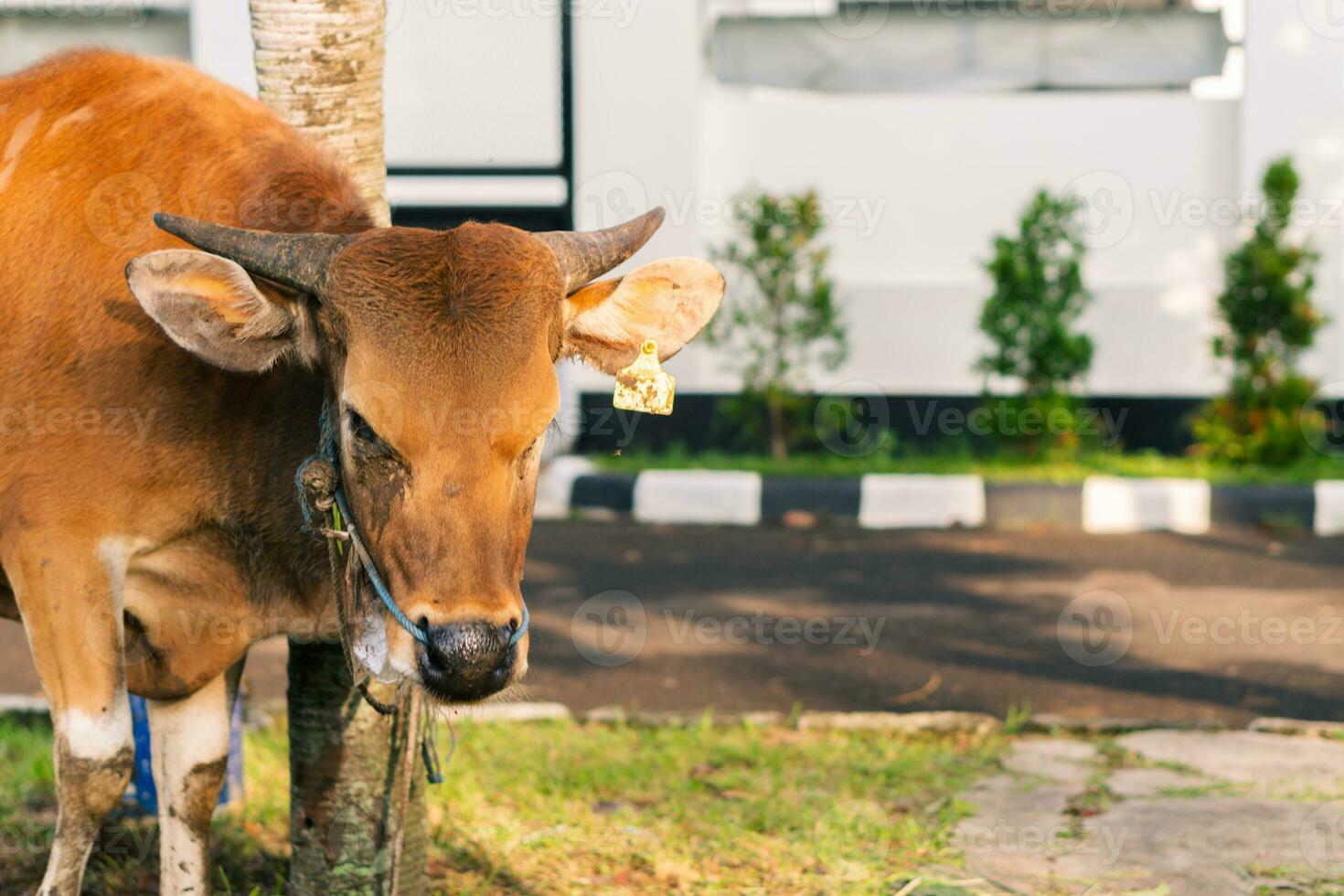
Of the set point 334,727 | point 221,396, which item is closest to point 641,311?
point 221,396

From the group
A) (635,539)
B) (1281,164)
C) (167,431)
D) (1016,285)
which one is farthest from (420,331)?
(1281,164)

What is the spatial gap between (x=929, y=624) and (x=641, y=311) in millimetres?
3175

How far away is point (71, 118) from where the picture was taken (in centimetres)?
325

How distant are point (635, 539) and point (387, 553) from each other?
464cm

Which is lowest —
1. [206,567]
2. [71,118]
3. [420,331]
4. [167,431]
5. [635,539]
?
[635,539]

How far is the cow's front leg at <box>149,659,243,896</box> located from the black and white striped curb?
431cm

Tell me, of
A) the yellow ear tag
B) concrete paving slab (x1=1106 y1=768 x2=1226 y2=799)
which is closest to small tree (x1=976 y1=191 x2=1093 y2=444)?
concrete paving slab (x1=1106 y1=768 x2=1226 y2=799)

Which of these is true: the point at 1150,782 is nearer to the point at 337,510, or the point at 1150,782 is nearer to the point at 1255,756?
the point at 1255,756

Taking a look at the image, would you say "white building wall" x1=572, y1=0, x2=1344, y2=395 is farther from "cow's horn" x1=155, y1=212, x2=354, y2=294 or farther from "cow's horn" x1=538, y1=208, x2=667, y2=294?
→ "cow's horn" x1=155, y1=212, x2=354, y2=294

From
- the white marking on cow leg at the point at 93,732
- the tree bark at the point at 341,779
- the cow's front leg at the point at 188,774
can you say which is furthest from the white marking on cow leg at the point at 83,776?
the tree bark at the point at 341,779

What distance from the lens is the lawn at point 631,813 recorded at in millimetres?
3717

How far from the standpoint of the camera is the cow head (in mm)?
2549

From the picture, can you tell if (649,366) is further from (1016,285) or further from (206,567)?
(1016,285)

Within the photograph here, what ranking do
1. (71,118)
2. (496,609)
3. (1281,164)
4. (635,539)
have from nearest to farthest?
(496,609) < (71,118) < (635,539) < (1281,164)
